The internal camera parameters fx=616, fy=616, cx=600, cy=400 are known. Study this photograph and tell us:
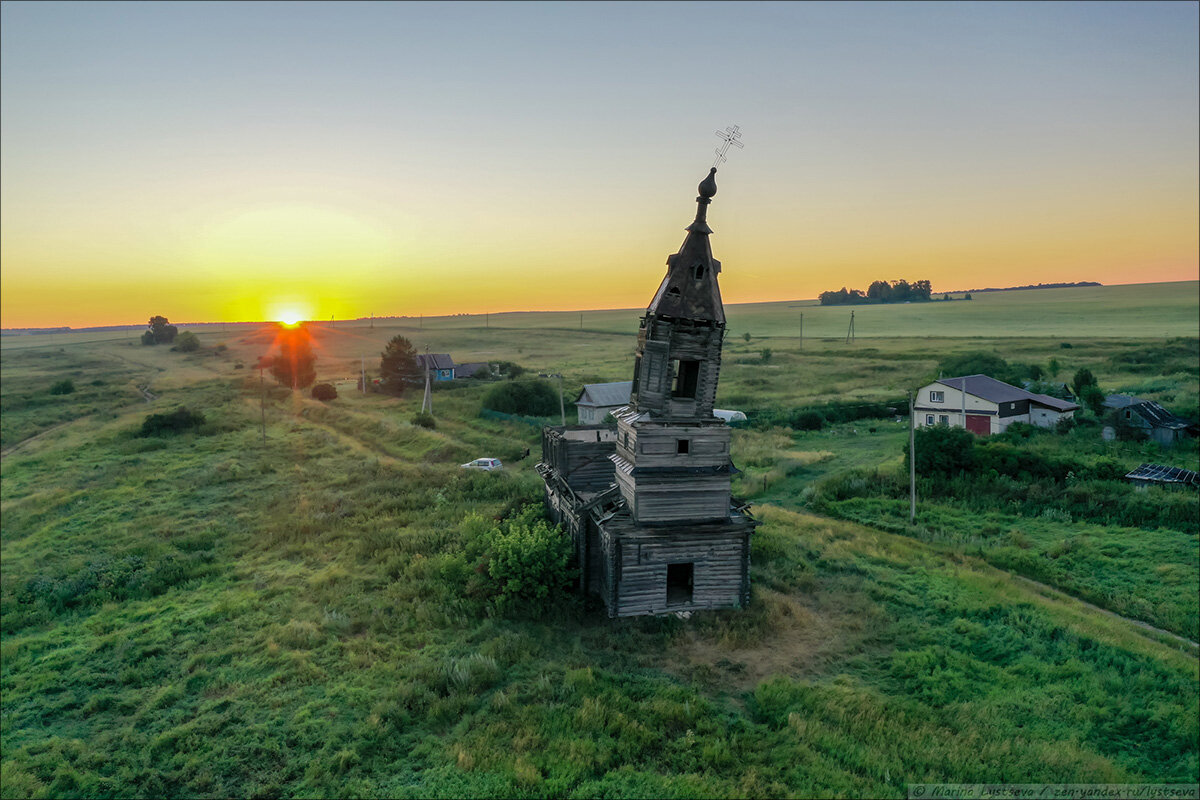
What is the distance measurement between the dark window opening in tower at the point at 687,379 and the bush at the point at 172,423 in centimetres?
5234

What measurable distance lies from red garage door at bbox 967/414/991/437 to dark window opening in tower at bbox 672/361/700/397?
3649 cm

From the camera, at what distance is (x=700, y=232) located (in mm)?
19031

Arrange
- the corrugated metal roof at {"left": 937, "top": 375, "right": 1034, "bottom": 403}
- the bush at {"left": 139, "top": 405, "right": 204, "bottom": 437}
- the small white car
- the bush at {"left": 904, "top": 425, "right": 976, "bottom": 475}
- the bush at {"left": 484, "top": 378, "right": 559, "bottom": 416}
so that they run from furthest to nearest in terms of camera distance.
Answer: the bush at {"left": 484, "top": 378, "right": 559, "bottom": 416} < the bush at {"left": 139, "top": 405, "right": 204, "bottom": 437} < the corrugated metal roof at {"left": 937, "top": 375, "right": 1034, "bottom": 403} < the small white car < the bush at {"left": 904, "top": 425, "right": 976, "bottom": 475}

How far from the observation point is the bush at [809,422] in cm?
5541

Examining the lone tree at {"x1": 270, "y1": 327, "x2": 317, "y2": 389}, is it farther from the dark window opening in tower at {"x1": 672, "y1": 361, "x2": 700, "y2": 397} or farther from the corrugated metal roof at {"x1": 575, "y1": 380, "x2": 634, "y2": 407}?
the dark window opening in tower at {"x1": 672, "y1": 361, "x2": 700, "y2": 397}

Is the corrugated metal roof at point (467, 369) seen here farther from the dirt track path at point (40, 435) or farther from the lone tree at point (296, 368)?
the dirt track path at point (40, 435)

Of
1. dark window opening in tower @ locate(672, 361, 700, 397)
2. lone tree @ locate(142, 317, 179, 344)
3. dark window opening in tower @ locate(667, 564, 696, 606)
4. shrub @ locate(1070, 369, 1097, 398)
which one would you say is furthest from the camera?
lone tree @ locate(142, 317, 179, 344)

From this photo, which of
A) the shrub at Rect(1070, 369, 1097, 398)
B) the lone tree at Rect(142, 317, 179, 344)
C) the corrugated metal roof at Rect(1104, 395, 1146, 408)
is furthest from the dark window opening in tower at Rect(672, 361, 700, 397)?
the lone tree at Rect(142, 317, 179, 344)

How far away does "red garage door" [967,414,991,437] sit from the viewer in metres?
46.6

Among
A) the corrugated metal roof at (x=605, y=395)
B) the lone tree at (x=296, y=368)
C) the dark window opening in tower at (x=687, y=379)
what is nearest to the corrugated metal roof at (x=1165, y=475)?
the dark window opening in tower at (x=687, y=379)

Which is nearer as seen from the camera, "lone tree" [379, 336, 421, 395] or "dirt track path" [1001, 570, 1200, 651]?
"dirt track path" [1001, 570, 1200, 651]

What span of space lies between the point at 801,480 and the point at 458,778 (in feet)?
100

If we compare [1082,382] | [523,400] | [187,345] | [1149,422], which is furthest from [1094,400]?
[187,345]

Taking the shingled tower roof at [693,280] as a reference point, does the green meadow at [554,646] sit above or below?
below
